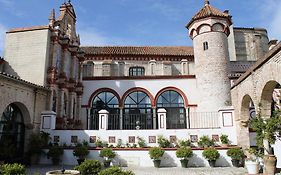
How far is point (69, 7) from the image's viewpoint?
2375 centimetres

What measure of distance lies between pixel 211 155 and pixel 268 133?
4.73 meters

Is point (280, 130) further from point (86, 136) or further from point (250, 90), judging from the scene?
point (86, 136)

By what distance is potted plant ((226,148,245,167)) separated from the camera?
47.6 feet

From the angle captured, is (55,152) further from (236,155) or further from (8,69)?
(236,155)

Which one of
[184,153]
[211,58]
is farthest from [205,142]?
[211,58]

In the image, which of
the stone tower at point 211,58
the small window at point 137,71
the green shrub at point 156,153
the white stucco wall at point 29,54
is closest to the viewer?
the green shrub at point 156,153

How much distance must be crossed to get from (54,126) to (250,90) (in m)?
12.4

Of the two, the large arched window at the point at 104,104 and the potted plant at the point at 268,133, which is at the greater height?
the large arched window at the point at 104,104

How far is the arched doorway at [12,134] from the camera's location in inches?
526

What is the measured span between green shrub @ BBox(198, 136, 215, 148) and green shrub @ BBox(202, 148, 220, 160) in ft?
2.53

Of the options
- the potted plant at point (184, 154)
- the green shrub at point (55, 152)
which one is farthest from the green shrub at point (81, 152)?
the potted plant at point (184, 154)

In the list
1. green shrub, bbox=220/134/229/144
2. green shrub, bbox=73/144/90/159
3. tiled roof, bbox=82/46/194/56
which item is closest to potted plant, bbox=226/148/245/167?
green shrub, bbox=220/134/229/144

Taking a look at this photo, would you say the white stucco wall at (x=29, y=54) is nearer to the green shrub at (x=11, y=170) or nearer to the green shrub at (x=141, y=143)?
the green shrub at (x=141, y=143)

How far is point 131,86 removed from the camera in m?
23.5
